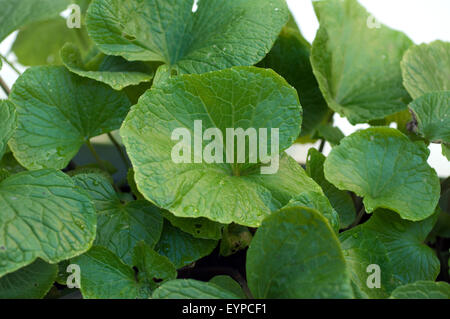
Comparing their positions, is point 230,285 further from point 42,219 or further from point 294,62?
point 294,62

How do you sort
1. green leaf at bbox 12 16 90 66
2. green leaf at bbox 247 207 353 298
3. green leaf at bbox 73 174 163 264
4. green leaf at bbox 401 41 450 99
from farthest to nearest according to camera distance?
green leaf at bbox 12 16 90 66 → green leaf at bbox 401 41 450 99 → green leaf at bbox 73 174 163 264 → green leaf at bbox 247 207 353 298

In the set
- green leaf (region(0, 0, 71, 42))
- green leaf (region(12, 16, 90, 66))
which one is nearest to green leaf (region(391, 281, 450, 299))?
green leaf (region(0, 0, 71, 42))

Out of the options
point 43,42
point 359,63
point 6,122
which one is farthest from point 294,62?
→ point 43,42

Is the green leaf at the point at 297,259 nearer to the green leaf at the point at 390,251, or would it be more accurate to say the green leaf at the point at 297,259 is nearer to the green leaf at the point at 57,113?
the green leaf at the point at 390,251

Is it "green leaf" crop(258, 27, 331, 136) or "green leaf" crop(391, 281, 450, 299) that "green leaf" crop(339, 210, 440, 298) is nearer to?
"green leaf" crop(391, 281, 450, 299)

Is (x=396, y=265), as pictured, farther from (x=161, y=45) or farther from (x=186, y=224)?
(x=161, y=45)
